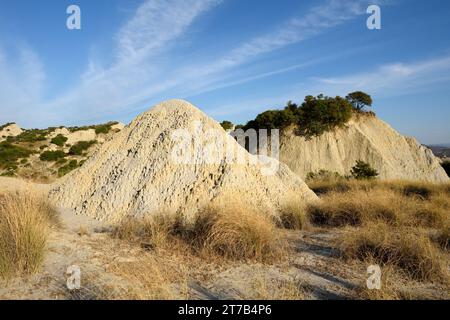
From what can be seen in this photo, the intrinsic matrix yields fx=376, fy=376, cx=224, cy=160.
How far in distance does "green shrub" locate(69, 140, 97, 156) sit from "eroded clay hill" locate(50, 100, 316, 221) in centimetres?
2049

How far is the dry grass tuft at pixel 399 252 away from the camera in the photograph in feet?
14.3

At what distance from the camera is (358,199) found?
25.2 ft

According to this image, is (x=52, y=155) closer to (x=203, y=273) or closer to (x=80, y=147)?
(x=80, y=147)

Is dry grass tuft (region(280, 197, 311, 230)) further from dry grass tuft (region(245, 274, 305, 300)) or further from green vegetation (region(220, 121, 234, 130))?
green vegetation (region(220, 121, 234, 130))

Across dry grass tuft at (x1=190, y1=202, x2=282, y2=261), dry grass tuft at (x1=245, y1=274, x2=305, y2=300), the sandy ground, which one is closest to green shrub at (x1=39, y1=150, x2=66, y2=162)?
the sandy ground

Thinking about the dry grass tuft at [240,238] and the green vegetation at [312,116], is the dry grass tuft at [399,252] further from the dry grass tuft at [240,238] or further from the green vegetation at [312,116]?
the green vegetation at [312,116]

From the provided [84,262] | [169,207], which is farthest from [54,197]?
[84,262]

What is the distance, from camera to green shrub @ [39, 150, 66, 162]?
25.8 m

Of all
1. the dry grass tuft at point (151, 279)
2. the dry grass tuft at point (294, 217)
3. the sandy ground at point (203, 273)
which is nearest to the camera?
the dry grass tuft at point (151, 279)

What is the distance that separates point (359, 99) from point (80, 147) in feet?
66.5

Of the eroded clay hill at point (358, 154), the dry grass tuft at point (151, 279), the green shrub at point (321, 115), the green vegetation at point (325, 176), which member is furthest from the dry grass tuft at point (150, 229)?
the green shrub at point (321, 115)

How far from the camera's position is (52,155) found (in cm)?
2630

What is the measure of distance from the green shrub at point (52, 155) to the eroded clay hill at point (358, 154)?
1545cm
